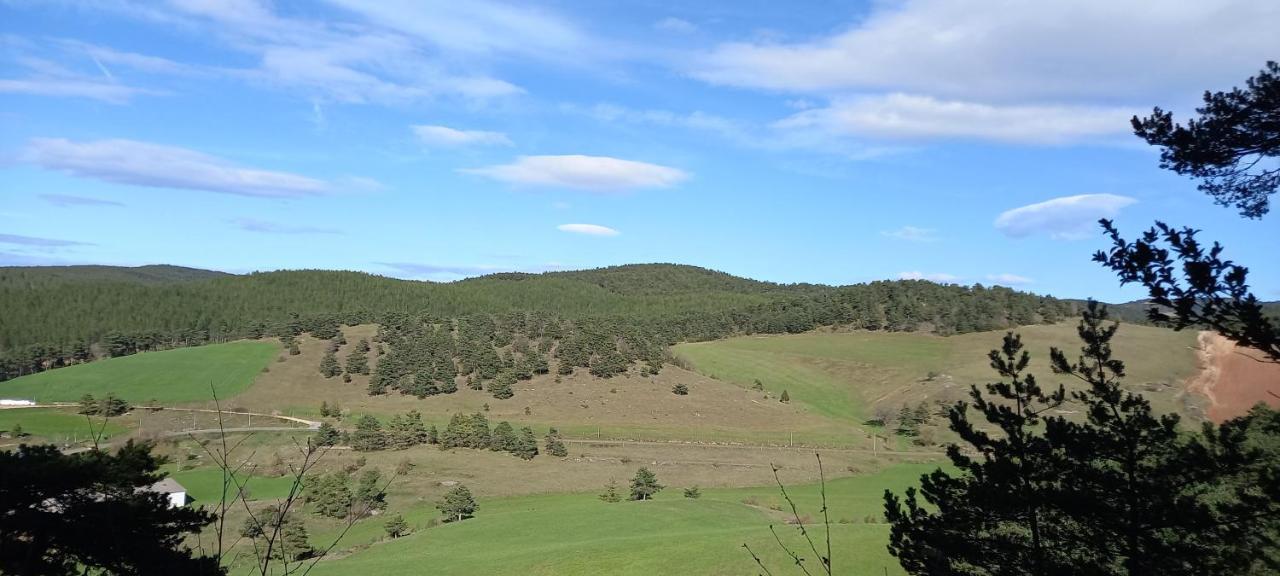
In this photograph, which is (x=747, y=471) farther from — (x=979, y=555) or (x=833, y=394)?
(x=979, y=555)

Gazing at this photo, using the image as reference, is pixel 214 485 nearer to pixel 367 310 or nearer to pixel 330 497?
pixel 330 497

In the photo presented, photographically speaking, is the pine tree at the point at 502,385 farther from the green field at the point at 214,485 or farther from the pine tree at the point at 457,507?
the pine tree at the point at 457,507

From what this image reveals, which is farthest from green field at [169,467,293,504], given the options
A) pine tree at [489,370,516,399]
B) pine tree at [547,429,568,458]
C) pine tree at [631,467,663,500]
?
pine tree at [489,370,516,399]

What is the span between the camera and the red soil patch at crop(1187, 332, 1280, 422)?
4781 centimetres

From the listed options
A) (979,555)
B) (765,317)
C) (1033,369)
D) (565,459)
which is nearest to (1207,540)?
(979,555)

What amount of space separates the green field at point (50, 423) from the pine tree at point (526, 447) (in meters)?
30.4

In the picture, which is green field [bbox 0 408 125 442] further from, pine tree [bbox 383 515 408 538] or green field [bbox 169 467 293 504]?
pine tree [bbox 383 515 408 538]

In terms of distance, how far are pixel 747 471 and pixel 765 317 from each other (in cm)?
7183

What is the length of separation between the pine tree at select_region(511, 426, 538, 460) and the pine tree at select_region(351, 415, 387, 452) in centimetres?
1033

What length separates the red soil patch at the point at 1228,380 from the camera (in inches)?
1882

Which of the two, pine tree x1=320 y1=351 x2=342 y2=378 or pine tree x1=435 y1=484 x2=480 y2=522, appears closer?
pine tree x1=435 y1=484 x2=480 y2=522

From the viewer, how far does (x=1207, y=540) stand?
339 inches

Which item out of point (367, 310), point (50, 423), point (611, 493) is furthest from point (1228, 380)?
point (367, 310)

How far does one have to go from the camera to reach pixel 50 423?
62219 millimetres
